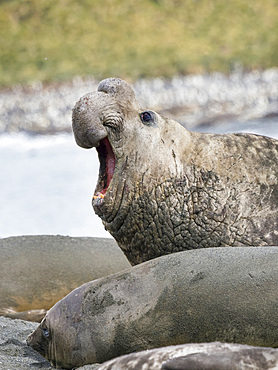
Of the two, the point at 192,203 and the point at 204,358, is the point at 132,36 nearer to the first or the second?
the point at 192,203

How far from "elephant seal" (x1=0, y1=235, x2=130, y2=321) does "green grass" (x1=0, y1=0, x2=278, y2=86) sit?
56.1 feet

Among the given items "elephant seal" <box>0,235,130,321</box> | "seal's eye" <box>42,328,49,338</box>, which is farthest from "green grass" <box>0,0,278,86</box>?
"seal's eye" <box>42,328,49,338</box>

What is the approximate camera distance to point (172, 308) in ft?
7.56

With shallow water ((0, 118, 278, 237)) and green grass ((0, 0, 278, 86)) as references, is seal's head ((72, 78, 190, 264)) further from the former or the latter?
green grass ((0, 0, 278, 86))

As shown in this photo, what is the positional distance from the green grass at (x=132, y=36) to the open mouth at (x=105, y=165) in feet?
59.7


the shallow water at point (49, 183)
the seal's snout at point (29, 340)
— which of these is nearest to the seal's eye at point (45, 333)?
the seal's snout at point (29, 340)

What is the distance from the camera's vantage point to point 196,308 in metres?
2.28

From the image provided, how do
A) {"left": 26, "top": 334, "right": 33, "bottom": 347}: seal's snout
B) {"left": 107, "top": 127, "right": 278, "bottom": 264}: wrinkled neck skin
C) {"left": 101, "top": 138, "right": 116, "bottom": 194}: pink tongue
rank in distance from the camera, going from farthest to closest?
{"left": 101, "top": 138, "right": 116, "bottom": 194}: pink tongue, {"left": 107, "top": 127, "right": 278, "bottom": 264}: wrinkled neck skin, {"left": 26, "top": 334, "right": 33, "bottom": 347}: seal's snout

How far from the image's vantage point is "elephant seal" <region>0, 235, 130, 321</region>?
12.3ft

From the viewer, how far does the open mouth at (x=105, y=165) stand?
3027 mm

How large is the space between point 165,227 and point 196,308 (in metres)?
0.71

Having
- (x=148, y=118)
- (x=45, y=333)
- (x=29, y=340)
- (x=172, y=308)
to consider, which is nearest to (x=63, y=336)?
(x=45, y=333)

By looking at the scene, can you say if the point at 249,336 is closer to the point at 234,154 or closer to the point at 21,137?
the point at 234,154

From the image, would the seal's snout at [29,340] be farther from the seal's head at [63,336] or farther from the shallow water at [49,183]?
the shallow water at [49,183]
